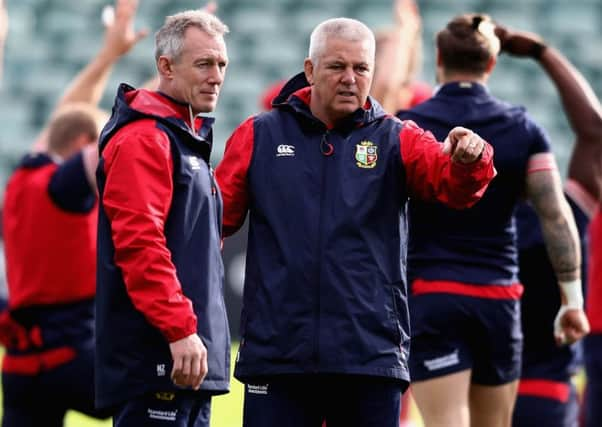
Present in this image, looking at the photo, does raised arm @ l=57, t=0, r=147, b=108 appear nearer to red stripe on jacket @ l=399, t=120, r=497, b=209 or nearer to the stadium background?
red stripe on jacket @ l=399, t=120, r=497, b=209

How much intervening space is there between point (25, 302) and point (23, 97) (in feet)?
39.9

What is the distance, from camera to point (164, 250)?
4.35m

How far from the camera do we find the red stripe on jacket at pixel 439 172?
4508mm

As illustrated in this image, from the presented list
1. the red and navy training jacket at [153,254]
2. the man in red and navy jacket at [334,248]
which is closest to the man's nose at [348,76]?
the man in red and navy jacket at [334,248]

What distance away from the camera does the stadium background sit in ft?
61.1

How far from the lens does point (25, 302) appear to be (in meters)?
6.98

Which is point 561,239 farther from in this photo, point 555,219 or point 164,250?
point 164,250

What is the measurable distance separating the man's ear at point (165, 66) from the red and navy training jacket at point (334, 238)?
1.39 feet

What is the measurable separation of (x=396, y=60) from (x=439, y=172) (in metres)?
2.58

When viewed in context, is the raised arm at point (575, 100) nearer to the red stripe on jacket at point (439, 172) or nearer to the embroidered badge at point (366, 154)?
the red stripe on jacket at point (439, 172)

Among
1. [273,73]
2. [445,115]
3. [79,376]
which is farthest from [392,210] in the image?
[273,73]

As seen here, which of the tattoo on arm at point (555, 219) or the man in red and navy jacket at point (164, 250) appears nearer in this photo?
the man in red and navy jacket at point (164, 250)

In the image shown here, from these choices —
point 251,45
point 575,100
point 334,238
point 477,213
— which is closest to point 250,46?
point 251,45

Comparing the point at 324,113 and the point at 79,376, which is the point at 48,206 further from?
the point at 324,113
